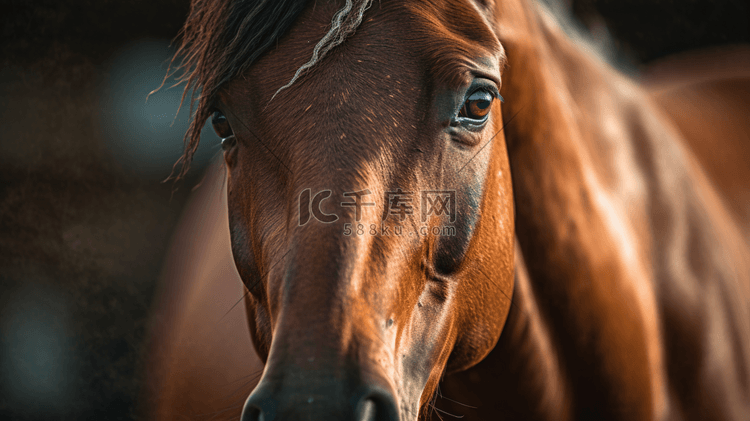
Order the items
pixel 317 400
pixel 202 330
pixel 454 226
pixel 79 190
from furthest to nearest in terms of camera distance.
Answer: pixel 79 190 < pixel 202 330 < pixel 454 226 < pixel 317 400

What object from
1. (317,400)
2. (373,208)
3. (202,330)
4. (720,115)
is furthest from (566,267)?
(720,115)

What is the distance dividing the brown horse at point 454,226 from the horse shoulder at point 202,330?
2cm

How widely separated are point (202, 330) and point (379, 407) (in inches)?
45.7

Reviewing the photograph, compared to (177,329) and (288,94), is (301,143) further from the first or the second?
(177,329)

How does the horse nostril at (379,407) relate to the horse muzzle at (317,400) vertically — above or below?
below

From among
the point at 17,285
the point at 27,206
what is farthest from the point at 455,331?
the point at 17,285

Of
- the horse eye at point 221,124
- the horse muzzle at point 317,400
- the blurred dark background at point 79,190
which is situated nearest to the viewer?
the horse muzzle at point 317,400

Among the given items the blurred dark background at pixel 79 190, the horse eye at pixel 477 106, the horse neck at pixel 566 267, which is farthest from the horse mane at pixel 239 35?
the blurred dark background at pixel 79 190

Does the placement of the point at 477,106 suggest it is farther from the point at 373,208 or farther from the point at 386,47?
the point at 373,208

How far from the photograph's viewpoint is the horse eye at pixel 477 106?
74 centimetres

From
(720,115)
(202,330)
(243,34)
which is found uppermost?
(243,34)

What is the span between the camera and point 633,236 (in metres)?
1.10

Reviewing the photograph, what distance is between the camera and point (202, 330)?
1478 millimetres

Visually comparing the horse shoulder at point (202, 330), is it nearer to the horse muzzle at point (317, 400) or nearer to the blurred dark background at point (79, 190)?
the blurred dark background at point (79, 190)
